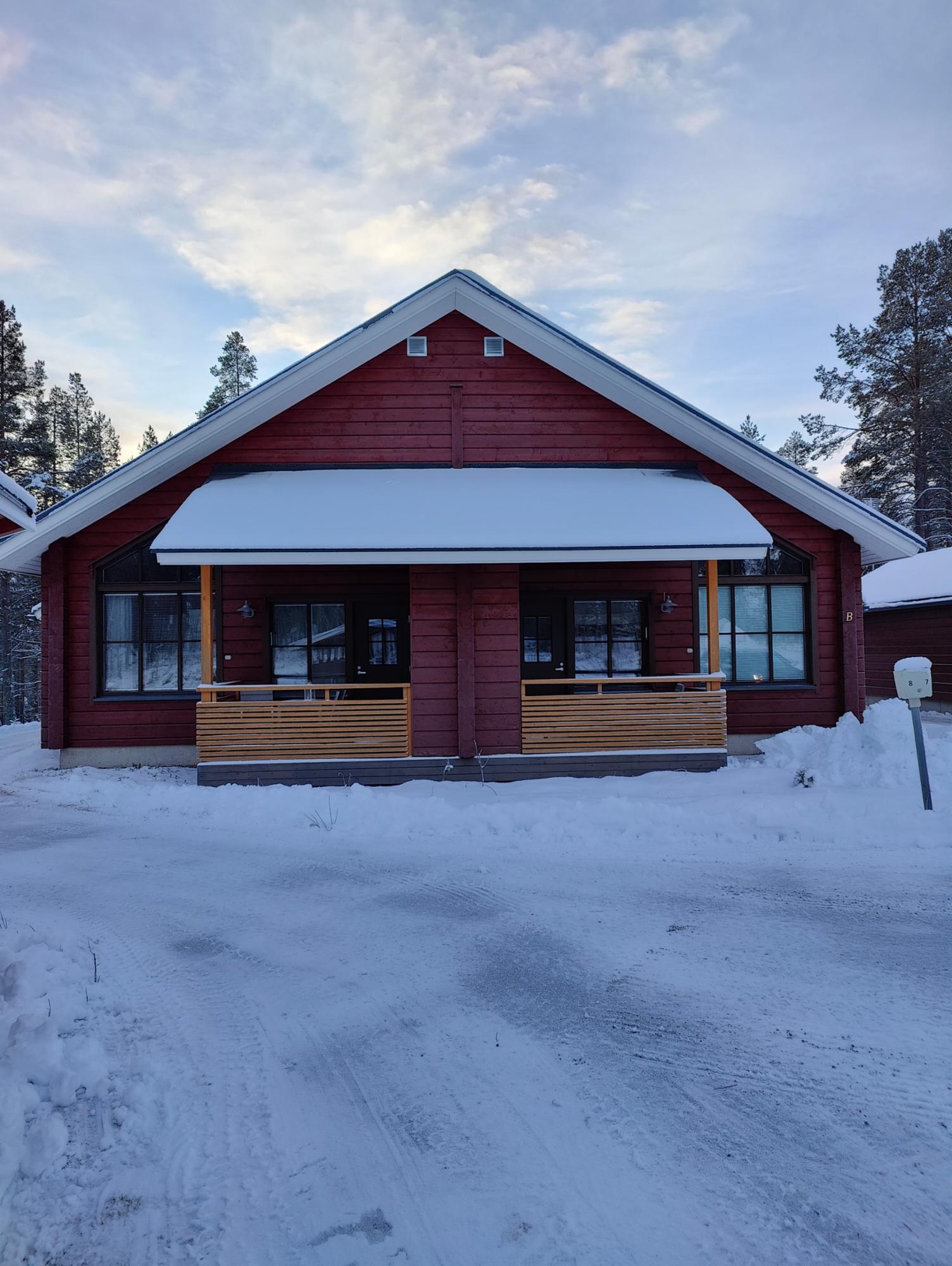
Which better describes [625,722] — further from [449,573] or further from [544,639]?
[449,573]

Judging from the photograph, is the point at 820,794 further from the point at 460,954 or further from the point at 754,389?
the point at 754,389

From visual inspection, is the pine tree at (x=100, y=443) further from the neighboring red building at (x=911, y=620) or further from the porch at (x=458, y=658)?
the neighboring red building at (x=911, y=620)

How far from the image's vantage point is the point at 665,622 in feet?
37.1

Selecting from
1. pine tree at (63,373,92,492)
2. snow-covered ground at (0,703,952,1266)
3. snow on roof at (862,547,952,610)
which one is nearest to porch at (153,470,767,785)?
snow-covered ground at (0,703,952,1266)

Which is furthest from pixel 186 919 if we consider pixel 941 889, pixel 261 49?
pixel 261 49

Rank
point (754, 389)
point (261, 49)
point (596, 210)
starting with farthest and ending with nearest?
point (754, 389), point (596, 210), point (261, 49)

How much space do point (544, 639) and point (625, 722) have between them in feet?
8.83

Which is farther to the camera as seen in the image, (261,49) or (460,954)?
(261,49)

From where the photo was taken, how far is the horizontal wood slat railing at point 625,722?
30.8 feet

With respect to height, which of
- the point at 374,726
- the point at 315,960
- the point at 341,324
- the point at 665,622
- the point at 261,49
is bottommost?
the point at 315,960

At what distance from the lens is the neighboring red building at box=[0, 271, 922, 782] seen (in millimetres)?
9141

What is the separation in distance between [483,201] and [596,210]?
105 inches

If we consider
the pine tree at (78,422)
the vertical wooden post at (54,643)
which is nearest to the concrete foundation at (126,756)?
the vertical wooden post at (54,643)

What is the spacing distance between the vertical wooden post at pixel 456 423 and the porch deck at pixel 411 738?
3.61 m
